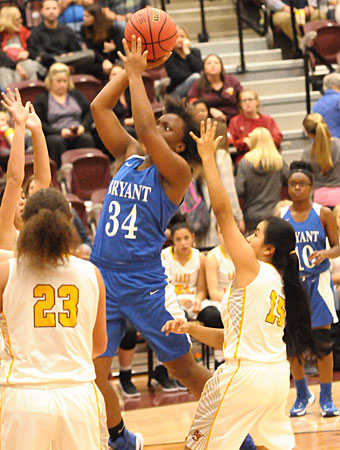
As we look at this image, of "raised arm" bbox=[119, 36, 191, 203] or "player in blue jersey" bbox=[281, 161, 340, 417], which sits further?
"player in blue jersey" bbox=[281, 161, 340, 417]

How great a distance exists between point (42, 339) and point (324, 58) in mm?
8313

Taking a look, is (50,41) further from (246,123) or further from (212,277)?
(212,277)

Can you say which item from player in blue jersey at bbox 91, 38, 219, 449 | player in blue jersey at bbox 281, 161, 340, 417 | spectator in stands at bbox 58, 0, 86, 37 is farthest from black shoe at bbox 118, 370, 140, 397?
spectator in stands at bbox 58, 0, 86, 37

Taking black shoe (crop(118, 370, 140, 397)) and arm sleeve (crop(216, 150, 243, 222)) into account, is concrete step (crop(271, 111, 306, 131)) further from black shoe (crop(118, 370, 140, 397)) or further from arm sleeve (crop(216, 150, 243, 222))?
black shoe (crop(118, 370, 140, 397))

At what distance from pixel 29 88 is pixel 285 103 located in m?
3.35

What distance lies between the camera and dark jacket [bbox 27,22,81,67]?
10234 millimetres

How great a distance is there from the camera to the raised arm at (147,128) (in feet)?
14.6

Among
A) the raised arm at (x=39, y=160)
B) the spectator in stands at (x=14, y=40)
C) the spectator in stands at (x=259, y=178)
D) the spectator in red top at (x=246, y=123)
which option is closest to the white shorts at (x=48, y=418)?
the raised arm at (x=39, y=160)

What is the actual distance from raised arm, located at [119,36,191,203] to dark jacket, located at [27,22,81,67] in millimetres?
5958

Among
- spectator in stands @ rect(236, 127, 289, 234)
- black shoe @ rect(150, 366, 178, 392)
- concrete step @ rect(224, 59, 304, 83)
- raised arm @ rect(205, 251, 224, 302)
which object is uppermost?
concrete step @ rect(224, 59, 304, 83)

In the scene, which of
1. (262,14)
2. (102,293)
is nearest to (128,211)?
(102,293)

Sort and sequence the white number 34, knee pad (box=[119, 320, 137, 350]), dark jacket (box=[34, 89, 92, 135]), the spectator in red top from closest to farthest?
1. the white number 34
2. knee pad (box=[119, 320, 137, 350])
3. dark jacket (box=[34, 89, 92, 135])
4. the spectator in red top

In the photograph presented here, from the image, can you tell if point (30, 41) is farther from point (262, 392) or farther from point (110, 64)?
point (262, 392)

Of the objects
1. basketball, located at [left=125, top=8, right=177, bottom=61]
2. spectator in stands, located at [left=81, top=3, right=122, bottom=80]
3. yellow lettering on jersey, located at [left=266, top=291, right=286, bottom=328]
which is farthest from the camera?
spectator in stands, located at [left=81, top=3, right=122, bottom=80]
